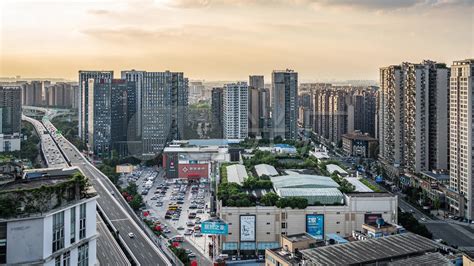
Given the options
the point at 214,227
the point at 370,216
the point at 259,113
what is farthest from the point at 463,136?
the point at 259,113

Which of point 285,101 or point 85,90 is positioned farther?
point 285,101

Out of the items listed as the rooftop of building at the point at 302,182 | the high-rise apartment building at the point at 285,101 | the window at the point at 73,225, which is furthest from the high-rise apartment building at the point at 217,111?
the window at the point at 73,225

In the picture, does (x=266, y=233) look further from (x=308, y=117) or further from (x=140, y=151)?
(x=308, y=117)

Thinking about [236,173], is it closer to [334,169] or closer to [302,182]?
[302,182]

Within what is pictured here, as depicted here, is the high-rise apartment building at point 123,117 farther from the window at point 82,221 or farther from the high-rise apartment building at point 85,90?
the window at point 82,221

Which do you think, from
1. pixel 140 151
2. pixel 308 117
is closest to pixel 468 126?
pixel 140 151
